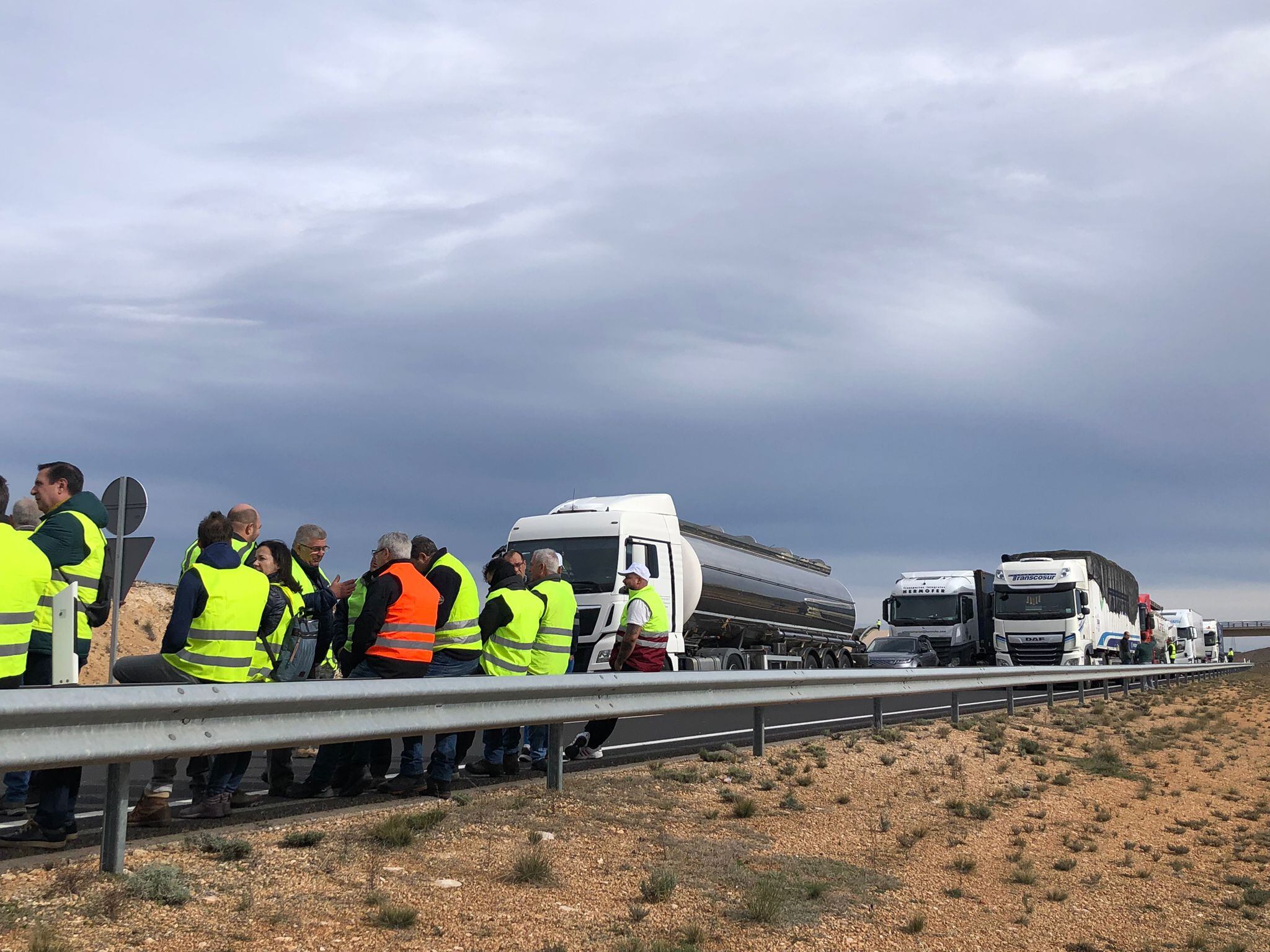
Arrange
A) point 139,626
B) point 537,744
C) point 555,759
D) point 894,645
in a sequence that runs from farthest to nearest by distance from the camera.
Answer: point 139,626 → point 894,645 → point 537,744 → point 555,759

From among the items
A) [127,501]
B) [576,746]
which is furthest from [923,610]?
[576,746]

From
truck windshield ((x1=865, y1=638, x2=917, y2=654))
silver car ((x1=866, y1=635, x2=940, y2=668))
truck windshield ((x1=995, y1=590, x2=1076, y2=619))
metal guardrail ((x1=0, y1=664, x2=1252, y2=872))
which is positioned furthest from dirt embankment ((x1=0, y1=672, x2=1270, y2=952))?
truck windshield ((x1=995, y1=590, x2=1076, y2=619))

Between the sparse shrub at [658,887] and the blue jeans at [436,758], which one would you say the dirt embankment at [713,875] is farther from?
the blue jeans at [436,758]

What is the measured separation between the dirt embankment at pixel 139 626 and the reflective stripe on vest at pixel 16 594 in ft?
112

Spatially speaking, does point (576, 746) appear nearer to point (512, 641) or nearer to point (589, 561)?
point (512, 641)

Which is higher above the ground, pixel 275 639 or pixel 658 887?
pixel 275 639

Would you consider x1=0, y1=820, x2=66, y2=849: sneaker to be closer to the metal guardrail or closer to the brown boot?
Answer: the brown boot

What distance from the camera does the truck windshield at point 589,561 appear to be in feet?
63.3

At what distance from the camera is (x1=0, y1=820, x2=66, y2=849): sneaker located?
20.1ft

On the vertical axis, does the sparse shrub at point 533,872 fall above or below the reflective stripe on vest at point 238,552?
below

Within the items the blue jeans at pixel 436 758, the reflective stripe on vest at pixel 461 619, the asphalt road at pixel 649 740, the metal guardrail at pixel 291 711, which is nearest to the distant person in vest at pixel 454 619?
the reflective stripe on vest at pixel 461 619

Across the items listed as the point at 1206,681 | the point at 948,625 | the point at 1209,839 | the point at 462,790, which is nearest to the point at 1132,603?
the point at 1206,681

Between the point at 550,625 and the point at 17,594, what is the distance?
4226 millimetres

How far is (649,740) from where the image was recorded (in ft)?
45.0
